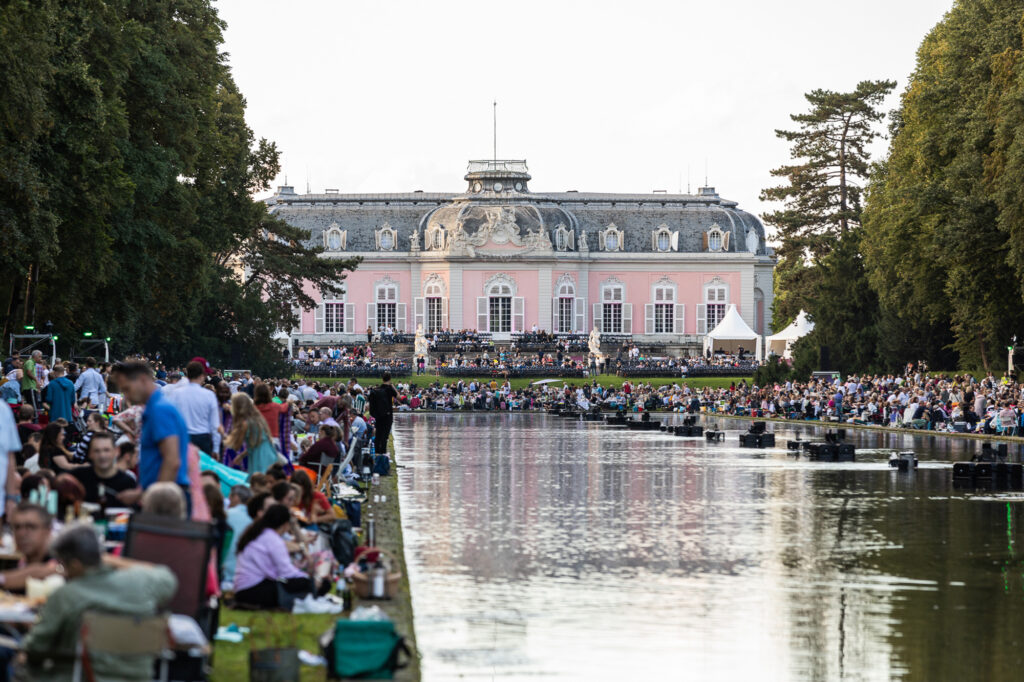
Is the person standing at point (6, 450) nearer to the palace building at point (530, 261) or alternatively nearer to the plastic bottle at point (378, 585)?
the plastic bottle at point (378, 585)

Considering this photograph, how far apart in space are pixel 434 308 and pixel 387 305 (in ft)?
9.25

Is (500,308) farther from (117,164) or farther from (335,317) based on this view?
(117,164)

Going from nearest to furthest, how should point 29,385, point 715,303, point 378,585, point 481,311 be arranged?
1. point 378,585
2. point 29,385
3. point 481,311
4. point 715,303

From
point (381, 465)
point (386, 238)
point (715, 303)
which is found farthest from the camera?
point (715, 303)

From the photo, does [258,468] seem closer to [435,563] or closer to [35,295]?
[435,563]

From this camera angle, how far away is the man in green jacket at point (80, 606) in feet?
22.7

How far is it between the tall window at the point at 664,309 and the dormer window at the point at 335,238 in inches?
742

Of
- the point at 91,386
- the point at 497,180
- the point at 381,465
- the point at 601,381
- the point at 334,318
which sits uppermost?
the point at 497,180

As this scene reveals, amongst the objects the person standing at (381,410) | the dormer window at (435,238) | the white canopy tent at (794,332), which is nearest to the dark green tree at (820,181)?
the white canopy tent at (794,332)

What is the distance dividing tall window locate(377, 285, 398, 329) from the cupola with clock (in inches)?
313

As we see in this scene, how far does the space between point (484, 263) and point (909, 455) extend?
2810 inches

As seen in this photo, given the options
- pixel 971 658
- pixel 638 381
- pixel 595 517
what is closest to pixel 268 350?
pixel 638 381

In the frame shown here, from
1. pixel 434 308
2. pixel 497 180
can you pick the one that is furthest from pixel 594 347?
pixel 497 180

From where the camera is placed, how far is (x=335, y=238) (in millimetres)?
102125
